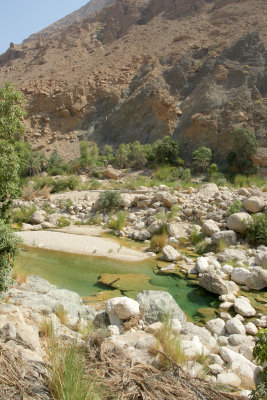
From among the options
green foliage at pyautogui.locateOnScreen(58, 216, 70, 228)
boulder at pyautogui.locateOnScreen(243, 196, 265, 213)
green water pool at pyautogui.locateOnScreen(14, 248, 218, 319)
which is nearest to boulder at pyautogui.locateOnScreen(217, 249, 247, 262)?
green water pool at pyautogui.locateOnScreen(14, 248, 218, 319)

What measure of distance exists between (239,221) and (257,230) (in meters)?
0.78

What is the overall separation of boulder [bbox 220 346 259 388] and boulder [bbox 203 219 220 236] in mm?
6856

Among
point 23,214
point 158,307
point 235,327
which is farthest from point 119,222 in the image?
point 235,327

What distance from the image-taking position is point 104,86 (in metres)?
33.8

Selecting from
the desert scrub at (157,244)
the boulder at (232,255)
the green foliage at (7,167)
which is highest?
the green foliage at (7,167)

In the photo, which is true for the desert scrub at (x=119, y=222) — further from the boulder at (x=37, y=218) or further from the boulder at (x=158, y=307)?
the boulder at (x=158, y=307)

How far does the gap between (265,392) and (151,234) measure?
901 centimetres

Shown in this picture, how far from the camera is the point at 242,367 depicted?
3830 mm

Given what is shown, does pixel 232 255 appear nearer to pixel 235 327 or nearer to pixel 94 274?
pixel 235 327

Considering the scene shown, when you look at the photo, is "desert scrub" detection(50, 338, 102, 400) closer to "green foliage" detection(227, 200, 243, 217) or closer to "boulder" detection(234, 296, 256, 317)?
"boulder" detection(234, 296, 256, 317)

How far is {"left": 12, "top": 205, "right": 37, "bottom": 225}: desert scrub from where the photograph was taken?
13.5 metres

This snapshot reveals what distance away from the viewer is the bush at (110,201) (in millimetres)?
13969

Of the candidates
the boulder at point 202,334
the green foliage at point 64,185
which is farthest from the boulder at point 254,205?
the green foliage at point 64,185

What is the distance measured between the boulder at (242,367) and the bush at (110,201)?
405 inches
